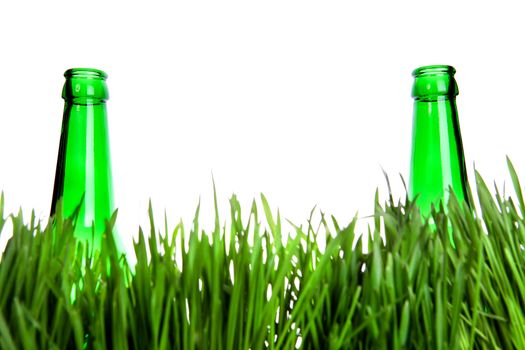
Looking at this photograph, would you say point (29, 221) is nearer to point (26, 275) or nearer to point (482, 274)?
point (26, 275)

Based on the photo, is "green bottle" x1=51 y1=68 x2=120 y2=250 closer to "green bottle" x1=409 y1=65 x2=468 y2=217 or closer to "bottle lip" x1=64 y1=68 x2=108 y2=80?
"bottle lip" x1=64 y1=68 x2=108 y2=80

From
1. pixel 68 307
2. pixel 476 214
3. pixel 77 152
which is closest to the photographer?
pixel 68 307

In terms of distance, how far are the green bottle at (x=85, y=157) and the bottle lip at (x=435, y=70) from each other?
0.37 metres

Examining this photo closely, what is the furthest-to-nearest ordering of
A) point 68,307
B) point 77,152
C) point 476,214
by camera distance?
point 77,152
point 476,214
point 68,307

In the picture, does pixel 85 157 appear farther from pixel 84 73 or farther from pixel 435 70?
pixel 435 70

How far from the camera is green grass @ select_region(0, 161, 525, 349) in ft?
1.23

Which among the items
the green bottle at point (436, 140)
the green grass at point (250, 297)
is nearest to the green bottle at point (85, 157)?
the green grass at point (250, 297)

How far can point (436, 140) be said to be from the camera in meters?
0.67

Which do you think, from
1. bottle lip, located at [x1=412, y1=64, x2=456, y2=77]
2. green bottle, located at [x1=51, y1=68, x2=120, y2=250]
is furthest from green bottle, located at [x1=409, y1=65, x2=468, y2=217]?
green bottle, located at [x1=51, y1=68, x2=120, y2=250]

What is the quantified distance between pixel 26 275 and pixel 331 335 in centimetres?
21

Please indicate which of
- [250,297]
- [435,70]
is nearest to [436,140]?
[435,70]

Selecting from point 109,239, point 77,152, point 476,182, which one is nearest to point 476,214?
point 476,182

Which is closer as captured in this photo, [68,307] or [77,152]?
[68,307]

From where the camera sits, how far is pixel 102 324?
0.37 m
